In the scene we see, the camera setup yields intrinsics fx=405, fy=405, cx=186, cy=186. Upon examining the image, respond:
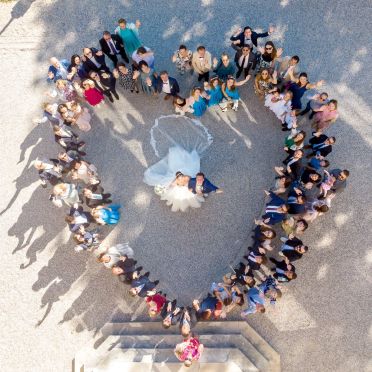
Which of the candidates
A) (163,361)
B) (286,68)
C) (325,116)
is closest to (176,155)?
(286,68)

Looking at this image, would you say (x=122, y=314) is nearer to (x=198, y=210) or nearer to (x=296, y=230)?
(x=198, y=210)

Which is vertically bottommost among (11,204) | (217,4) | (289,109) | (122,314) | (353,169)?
(353,169)

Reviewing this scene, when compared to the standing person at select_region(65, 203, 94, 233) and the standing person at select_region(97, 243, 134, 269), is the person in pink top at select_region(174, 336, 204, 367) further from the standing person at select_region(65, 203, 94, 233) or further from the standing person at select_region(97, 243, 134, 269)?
the standing person at select_region(65, 203, 94, 233)

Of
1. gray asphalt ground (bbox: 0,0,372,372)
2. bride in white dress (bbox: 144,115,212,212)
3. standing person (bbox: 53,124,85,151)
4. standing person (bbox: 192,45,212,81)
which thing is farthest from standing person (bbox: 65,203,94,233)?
standing person (bbox: 192,45,212,81)

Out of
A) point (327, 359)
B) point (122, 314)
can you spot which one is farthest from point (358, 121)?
point (122, 314)

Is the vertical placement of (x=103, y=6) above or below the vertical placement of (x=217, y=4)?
above

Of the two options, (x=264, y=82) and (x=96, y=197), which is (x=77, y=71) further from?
(x=264, y=82)

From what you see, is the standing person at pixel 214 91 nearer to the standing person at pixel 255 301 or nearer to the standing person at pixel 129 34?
the standing person at pixel 129 34
